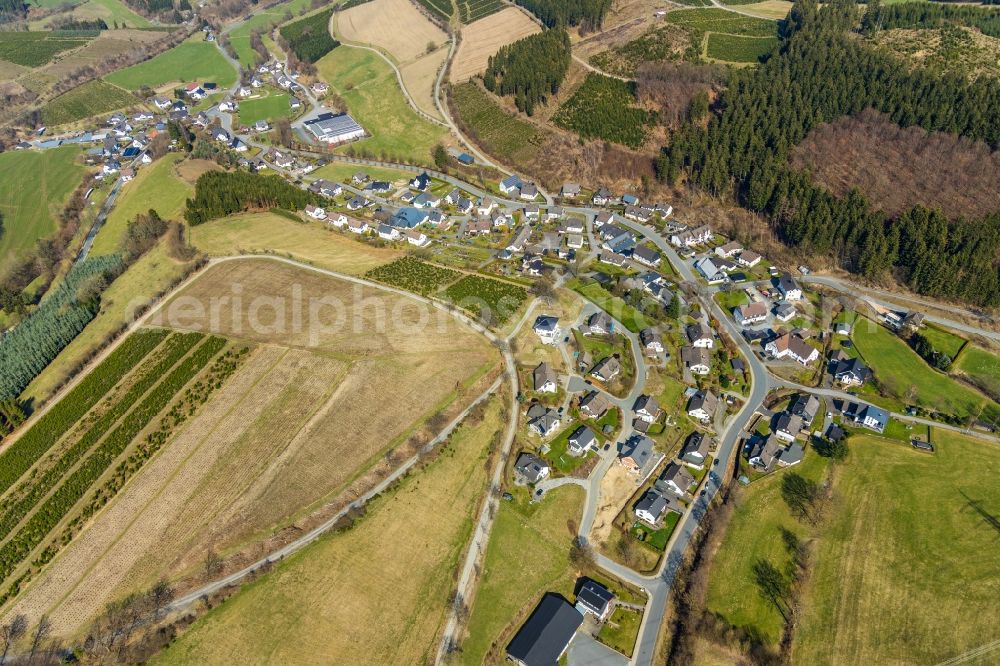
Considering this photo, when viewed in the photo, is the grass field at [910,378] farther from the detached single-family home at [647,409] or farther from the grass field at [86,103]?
the grass field at [86,103]

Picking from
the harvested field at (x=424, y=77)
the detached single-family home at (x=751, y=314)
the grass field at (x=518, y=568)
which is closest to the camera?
the grass field at (x=518, y=568)

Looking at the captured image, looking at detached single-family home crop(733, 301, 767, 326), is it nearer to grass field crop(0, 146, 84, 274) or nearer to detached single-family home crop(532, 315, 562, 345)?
detached single-family home crop(532, 315, 562, 345)

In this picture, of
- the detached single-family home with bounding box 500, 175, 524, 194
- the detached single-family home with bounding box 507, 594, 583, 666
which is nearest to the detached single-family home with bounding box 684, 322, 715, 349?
the detached single-family home with bounding box 507, 594, 583, 666

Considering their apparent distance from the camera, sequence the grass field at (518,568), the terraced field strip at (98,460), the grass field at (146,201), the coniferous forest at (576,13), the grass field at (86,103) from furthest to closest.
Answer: the grass field at (86,103) < the coniferous forest at (576,13) < the grass field at (146,201) < the terraced field strip at (98,460) < the grass field at (518,568)

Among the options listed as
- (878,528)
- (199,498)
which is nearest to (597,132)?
(878,528)

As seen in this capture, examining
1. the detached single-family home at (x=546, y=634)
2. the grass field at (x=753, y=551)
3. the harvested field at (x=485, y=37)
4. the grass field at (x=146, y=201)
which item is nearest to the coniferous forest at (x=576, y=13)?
the harvested field at (x=485, y=37)

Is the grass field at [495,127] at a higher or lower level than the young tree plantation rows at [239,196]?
higher

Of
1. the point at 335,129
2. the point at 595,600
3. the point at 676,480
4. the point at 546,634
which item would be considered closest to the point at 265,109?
the point at 335,129

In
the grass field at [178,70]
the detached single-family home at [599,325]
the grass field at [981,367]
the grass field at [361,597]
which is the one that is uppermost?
the grass field at [178,70]

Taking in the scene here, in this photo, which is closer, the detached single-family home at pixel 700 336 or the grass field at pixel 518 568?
the grass field at pixel 518 568
